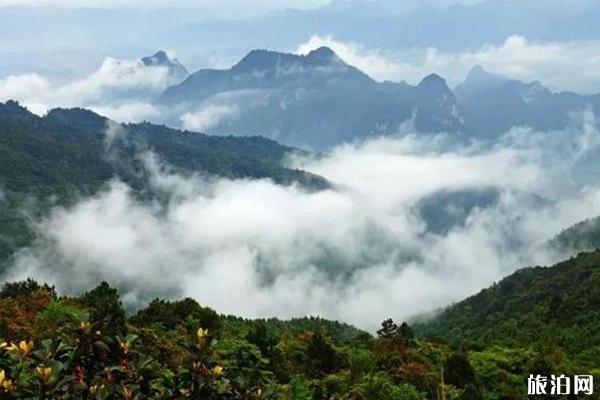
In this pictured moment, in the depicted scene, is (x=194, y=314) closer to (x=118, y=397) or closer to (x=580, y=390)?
(x=580, y=390)

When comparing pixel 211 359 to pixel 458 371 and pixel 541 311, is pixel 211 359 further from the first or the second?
pixel 541 311

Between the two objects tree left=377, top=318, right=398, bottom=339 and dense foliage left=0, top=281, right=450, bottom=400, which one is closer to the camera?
dense foliage left=0, top=281, right=450, bottom=400

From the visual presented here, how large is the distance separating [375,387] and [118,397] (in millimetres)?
16955

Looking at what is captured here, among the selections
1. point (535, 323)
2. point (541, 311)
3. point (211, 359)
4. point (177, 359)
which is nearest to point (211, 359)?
point (211, 359)

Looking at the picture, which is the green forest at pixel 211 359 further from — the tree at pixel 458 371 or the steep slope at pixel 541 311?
the steep slope at pixel 541 311

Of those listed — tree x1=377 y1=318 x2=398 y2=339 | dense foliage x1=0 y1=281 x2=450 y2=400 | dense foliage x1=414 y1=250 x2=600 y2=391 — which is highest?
dense foliage x1=414 y1=250 x2=600 y2=391

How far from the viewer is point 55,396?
28.0ft

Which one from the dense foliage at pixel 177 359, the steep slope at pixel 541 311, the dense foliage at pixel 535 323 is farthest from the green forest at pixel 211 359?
the steep slope at pixel 541 311

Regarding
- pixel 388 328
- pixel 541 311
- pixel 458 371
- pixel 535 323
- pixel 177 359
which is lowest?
pixel 177 359

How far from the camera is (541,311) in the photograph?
142625mm

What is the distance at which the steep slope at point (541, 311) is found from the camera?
343 ft

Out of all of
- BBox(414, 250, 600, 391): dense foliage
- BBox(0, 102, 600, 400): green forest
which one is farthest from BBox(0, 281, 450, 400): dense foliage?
BBox(414, 250, 600, 391): dense foliage

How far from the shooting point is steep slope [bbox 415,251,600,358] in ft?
343

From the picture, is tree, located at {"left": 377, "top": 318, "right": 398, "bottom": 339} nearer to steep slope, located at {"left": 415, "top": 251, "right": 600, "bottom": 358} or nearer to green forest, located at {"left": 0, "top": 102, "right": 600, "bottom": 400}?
green forest, located at {"left": 0, "top": 102, "right": 600, "bottom": 400}
